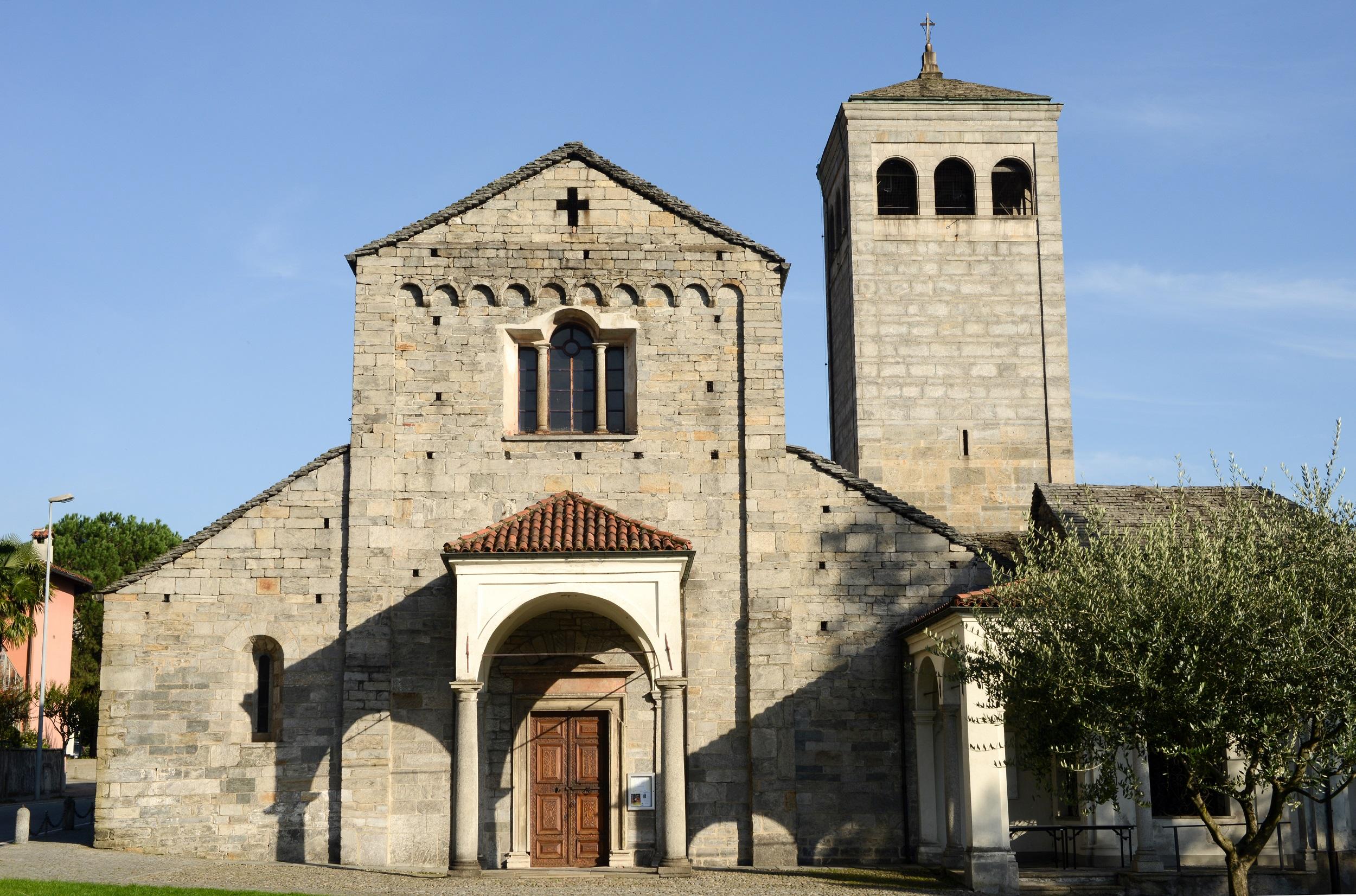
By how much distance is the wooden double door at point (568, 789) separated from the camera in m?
20.0

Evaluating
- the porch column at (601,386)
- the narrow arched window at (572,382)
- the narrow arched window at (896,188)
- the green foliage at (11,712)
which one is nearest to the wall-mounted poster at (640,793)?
the porch column at (601,386)

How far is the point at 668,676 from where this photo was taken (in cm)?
1812

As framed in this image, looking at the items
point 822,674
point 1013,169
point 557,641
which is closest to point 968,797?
point 822,674

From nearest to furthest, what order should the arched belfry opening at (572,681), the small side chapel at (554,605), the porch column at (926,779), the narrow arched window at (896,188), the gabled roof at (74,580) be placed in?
the arched belfry opening at (572,681), the small side chapel at (554,605), the porch column at (926,779), the narrow arched window at (896,188), the gabled roof at (74,580)

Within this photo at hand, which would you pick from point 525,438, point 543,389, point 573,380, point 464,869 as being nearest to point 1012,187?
point 573,380

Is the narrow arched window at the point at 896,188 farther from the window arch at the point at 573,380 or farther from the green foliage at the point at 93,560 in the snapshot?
the green foliage at the point at 93,560

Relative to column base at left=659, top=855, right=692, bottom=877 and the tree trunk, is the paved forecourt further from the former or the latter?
the tree trunk

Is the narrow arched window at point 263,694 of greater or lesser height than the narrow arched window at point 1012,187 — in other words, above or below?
below

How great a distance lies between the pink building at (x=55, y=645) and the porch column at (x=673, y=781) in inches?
1237

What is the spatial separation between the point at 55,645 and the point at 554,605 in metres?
35.5

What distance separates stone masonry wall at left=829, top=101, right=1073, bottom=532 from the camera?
2809 centimetres

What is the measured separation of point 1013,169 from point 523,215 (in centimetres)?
1265

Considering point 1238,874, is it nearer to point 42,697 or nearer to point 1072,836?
point 1072,836

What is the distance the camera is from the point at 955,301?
94.0 feet
